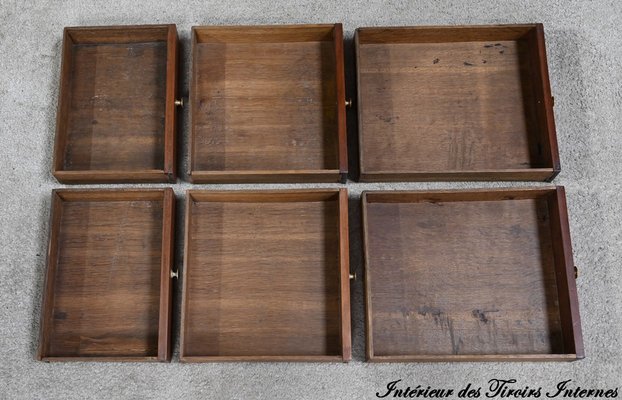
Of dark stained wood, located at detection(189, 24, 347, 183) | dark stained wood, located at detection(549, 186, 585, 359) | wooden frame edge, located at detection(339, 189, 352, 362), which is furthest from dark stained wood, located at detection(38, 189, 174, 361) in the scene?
dark stained wood, located at detection(549, 186, 585, 359)

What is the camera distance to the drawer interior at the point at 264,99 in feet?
3.84

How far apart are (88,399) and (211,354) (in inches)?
10.3

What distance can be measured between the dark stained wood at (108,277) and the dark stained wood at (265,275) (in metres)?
0.07

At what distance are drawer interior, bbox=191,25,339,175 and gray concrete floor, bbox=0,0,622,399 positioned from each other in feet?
0.22

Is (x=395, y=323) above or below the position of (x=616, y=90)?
below

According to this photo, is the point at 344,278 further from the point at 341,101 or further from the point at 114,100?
the point at 114,100

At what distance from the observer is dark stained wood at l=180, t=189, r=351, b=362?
108 cm

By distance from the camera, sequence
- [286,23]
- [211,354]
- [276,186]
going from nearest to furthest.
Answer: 1. [211,354]
2. [276,186]
3. [286,23]

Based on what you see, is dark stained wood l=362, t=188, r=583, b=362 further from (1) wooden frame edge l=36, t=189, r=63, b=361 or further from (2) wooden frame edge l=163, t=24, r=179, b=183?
(1) wooden frame edge l=36, t=189, r=63, b=361

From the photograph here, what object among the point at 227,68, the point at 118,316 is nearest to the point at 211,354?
the point at 118,316

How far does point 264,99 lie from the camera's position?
121 centimetres

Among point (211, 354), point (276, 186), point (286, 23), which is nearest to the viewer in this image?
point (211, 354)

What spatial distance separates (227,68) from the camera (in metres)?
1.23

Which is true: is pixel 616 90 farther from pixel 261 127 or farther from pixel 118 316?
pixel 118 316
